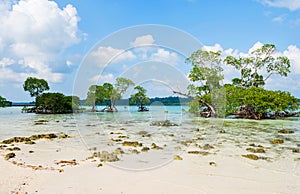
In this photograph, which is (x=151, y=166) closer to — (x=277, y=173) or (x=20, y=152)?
(x=277, y=173)

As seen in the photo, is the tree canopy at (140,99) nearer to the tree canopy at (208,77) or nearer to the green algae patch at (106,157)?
the tree canopy at (208,77)

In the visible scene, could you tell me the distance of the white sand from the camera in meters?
5.04

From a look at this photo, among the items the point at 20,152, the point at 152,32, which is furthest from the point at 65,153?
the point at 152,32

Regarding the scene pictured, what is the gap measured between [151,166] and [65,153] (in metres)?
3.46

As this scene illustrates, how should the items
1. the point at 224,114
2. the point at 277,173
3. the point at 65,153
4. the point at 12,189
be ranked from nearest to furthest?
the point at 12,189, the point at 277,173, the point at 65,153, the point at 224,114

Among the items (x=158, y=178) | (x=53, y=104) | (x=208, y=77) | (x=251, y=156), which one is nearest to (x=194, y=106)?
(x=208, y=77)

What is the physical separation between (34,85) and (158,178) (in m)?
42.7

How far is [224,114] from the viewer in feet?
87.4

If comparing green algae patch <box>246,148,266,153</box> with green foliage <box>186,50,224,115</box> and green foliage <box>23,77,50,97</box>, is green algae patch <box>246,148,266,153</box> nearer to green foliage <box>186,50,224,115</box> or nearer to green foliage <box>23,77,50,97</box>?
→ green foliage <box>186,50,224,115</box>

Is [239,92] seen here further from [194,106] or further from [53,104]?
[53,104]

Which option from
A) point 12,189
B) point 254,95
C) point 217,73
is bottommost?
point 12,189

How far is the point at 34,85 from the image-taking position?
1677 inches

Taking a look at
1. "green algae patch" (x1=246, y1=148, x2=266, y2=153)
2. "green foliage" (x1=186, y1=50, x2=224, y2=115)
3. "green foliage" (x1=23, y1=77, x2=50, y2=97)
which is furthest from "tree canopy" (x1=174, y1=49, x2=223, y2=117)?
"green foliage" (x1=23, y1=77, x2=50, y2=97)

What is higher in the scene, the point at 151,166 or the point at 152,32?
the point at 152,32
